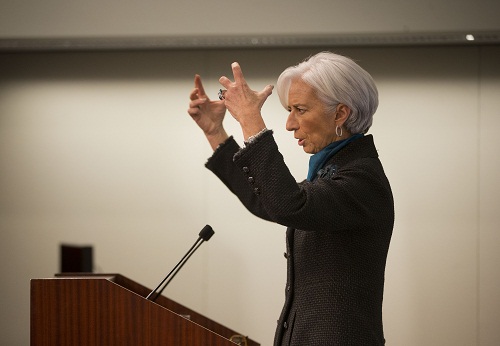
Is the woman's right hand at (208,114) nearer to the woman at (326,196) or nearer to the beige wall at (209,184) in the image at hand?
the woman at (326,196)

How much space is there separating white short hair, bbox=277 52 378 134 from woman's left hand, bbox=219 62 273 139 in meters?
0.17

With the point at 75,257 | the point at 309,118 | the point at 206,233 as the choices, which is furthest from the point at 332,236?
the point at 75,257

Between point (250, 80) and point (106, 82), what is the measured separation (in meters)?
0.93

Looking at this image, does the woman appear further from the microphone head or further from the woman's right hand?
the microphone head

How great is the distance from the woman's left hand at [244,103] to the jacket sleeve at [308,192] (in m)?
0.04

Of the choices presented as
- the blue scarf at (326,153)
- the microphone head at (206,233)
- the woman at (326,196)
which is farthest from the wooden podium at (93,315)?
the blue scarf at (326,153)

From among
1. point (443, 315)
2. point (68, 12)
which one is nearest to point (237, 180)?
point (68, 12)

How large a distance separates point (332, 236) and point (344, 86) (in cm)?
35

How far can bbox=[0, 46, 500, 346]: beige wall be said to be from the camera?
14.6ft

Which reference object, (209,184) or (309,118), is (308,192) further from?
(209,184)

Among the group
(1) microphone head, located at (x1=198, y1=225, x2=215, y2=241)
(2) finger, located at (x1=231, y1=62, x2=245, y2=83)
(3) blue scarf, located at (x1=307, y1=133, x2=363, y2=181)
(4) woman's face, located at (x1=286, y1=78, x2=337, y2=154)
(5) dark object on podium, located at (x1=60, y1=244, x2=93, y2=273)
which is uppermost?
(2) finger, located at (x1=231, y1=62, x2=245, y2=83)

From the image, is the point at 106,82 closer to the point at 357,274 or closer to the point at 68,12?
the point at 68,12

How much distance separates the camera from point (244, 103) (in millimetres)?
1601

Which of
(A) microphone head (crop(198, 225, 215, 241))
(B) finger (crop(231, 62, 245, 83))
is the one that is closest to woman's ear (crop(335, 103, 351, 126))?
(B) finger (crop(231, 62, 245, 83))
